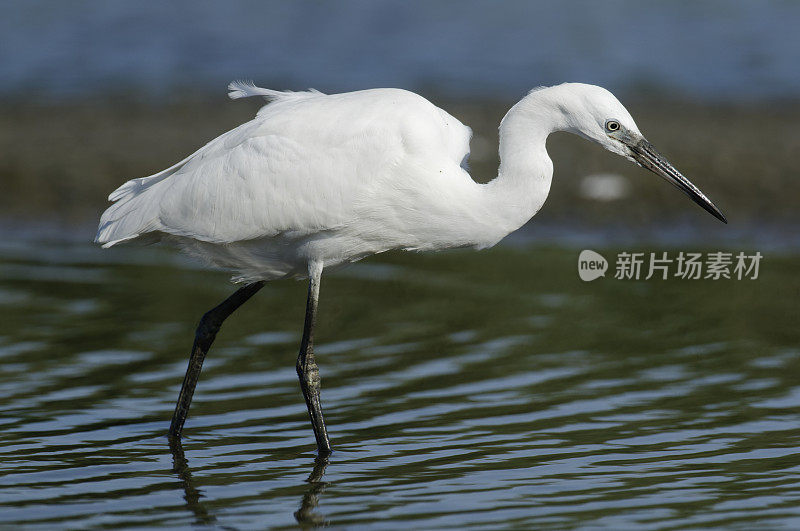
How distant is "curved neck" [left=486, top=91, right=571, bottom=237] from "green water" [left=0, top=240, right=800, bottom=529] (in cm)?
116

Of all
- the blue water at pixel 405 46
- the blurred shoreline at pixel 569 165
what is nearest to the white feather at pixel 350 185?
the blurred shoreline at pixel 569 165

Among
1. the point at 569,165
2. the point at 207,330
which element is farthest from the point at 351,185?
the point at 569,165

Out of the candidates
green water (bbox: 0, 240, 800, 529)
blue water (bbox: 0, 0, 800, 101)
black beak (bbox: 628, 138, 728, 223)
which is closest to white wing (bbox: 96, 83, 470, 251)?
black beak (bbox: 628, 138, 728, 223)

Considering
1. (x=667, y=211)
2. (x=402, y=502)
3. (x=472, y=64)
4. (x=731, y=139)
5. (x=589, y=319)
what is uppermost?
(x=472, y=64)

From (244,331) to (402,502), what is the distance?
3649mm

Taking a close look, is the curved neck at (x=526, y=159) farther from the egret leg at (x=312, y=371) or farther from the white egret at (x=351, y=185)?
the egret leg at (x=312, y=371)

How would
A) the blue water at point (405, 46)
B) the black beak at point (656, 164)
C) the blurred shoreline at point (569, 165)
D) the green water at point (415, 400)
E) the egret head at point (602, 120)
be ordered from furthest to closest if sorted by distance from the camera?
the blue water at point (405, 46) → the blurred shoreline at point (569, 165) → the black beak at point (656, 164) → the egret head at point (602, 120) → the green water at point (415, 400)

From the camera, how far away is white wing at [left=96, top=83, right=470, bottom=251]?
6.60 m

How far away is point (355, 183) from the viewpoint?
6594 millimetres

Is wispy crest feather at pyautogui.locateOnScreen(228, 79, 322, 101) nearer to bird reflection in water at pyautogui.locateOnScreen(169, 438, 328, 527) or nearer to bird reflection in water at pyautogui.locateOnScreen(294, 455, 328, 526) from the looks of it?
bird reflection in water at pyautogui.locateOnScreen(169, 438, 328, 527)

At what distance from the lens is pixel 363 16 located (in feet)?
72.5

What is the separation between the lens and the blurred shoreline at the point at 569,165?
1295 centimetres

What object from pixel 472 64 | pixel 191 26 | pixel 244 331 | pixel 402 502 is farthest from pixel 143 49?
pixel 402 502

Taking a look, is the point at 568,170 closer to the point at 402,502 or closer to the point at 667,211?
the point at 667,211
